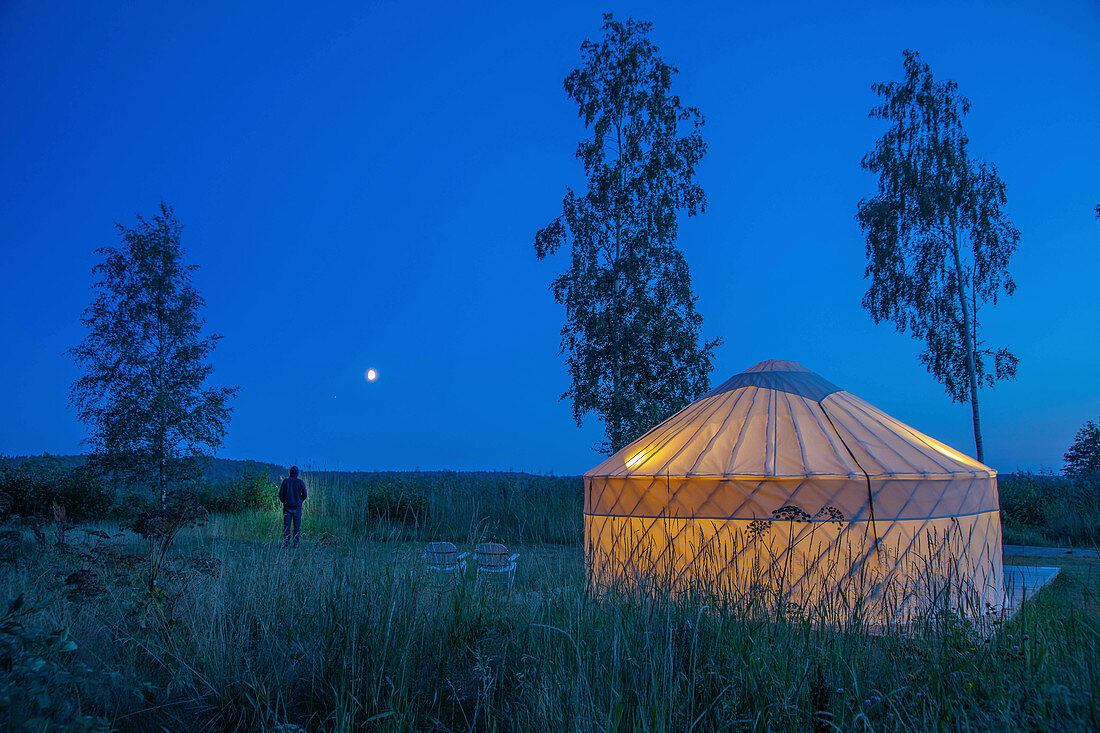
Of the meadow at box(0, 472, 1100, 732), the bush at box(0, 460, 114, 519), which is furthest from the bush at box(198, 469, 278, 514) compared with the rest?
the meadow at box(0, 472, 1100, 732)

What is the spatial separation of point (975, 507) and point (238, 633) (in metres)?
5.31

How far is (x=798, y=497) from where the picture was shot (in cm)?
480

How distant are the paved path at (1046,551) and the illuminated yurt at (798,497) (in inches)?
183

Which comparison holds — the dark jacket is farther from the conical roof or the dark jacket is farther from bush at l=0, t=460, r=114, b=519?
bush at l=0, t=460, r=114, b=519

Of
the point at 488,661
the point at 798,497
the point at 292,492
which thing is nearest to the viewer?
the point at 488,661

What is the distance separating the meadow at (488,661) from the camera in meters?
1.94

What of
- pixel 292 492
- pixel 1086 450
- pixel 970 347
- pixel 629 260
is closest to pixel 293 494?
pixel 292 492

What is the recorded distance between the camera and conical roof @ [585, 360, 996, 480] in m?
5.01

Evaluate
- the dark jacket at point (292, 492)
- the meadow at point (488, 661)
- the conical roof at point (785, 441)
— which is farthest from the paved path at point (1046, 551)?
the dark jacket at point (292, 492)

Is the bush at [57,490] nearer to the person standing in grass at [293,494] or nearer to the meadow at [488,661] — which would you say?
the person standing in grass at [293,494]

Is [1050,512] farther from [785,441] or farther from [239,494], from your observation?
[239,494]

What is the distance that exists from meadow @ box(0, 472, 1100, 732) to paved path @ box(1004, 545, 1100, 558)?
26.6 ft

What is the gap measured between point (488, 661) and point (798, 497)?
3079 millimetres

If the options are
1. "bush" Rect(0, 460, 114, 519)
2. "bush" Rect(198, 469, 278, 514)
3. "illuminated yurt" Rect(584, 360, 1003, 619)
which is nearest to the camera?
"illuminated yurt" Rect(584, 360, 1003, 619)
